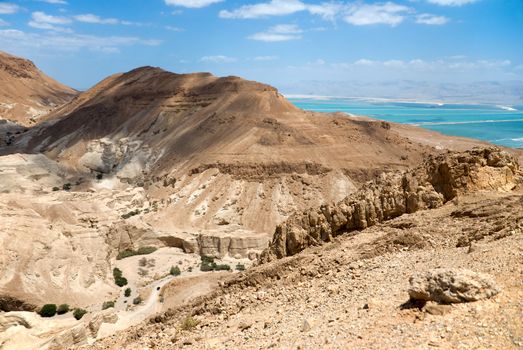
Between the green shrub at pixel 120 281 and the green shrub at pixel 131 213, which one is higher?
the green shrub at pixel 131 213

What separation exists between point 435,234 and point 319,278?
8.58ft

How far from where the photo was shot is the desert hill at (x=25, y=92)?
8994 cm

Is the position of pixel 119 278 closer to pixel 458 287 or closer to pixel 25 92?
pixel 458 287

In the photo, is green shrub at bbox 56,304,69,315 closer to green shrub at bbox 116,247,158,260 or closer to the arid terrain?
the arid terrain

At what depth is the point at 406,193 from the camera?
481 inches

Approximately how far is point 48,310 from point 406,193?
16541mm

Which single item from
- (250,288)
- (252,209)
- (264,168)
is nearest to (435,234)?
(250,288)

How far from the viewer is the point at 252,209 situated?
3734 cm

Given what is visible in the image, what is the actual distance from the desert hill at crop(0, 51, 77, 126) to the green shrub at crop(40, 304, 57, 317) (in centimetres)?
7134

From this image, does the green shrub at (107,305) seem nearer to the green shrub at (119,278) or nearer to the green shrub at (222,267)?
the green shrub at (119,278)

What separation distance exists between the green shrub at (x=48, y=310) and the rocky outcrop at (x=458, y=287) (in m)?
18.5

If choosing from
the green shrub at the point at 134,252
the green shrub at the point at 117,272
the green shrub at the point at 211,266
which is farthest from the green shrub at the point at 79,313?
the green shrub at the point at 134,252

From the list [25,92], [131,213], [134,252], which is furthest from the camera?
[25,92]

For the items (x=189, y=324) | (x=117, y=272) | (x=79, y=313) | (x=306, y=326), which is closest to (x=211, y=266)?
(x=117, y=272)
